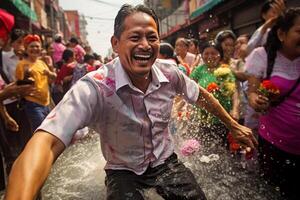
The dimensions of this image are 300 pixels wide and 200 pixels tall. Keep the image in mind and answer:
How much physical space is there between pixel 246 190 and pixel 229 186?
21cm

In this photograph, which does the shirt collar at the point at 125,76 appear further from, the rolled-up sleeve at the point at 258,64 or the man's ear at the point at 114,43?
the rolled-up sleeve at the point at 258,64

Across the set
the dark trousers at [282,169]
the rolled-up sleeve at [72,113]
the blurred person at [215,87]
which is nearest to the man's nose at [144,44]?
the rolled-up sleeve at [72,113]

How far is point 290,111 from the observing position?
3.01 m

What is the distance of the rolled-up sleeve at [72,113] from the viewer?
188 cm

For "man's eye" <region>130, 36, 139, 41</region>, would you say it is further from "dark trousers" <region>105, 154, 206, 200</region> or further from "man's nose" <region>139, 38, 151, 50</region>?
"dark trousers" <region>105, 154, 206, 200</region>

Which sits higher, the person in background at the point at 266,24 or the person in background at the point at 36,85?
the person in background at the point at 266,24

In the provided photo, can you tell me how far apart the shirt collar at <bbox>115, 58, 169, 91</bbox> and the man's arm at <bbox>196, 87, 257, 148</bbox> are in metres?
0.42

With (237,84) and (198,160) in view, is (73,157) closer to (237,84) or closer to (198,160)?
(198,160)

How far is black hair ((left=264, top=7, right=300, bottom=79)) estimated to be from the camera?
293cm

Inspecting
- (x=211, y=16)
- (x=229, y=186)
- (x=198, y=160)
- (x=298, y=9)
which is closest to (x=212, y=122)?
(x=198, y=160)

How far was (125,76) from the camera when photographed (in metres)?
2.35

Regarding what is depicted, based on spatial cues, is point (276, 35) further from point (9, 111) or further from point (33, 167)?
point (9, 111)

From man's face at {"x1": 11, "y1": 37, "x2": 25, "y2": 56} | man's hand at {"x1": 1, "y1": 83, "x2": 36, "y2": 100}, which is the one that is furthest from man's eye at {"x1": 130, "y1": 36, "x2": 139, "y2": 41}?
man's face at {"x1": 11, "y1": 37, "x2": 25, "y2": 56}

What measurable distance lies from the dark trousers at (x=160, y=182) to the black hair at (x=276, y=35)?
123cm
